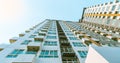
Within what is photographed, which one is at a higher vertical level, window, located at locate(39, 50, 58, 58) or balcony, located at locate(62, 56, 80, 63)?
window, located at locate(39, 50, 58, 58)

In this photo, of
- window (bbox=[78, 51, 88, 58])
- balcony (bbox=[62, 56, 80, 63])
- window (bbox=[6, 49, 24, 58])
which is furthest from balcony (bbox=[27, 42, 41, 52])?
window (bbox=[78, 51, 88, 58])

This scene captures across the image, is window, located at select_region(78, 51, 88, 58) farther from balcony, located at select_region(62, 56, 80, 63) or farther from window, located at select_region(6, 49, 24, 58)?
window, located at select_region(6, 49, 24, 58)

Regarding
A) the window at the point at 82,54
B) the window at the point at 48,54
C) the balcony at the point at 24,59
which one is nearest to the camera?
the balcony at the point at 24,59

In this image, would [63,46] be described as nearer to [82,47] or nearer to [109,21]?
[82,47]

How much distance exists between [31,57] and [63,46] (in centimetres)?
978

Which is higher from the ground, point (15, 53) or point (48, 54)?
point (15, 53)

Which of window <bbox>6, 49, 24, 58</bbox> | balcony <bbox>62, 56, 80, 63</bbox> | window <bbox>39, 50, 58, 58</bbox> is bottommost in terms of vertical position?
balcony <bbox>62, 56, 80, 63</bbox>

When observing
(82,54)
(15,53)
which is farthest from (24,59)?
(82,54)

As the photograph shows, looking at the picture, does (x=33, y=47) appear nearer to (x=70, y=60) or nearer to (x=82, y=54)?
(x=70, y=60)

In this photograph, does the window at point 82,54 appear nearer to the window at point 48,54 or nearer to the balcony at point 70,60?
the balcony at point 70,60

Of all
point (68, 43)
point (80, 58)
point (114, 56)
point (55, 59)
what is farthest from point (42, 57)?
point (114, 56)

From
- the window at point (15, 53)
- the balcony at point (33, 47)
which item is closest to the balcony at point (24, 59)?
the window at point (15, 53)

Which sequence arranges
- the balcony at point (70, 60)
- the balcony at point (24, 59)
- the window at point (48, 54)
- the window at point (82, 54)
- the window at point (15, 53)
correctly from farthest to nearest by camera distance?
the window at point (82, 54) → the balcony at point (70, 60) → the window at point (48, 54) → the window at point (15, 53) → the balcony at point (24, 59)

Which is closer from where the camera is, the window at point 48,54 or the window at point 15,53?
the window at point 15,53
